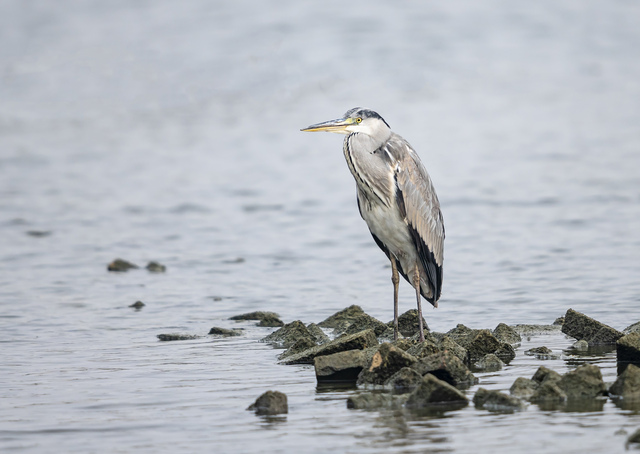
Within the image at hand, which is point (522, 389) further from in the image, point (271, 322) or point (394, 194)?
point (271, 322)

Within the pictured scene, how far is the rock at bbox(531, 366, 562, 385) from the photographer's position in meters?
5.66

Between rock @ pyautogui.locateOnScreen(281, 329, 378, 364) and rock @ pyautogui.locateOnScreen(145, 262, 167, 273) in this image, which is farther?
rock @ pyautogui.locateOnScreen(145, 262, 167, 273)

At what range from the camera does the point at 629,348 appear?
6.58m

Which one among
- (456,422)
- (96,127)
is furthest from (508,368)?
(96,127)

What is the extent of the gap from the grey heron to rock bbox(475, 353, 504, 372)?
1.00 m

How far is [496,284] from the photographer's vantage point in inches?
446

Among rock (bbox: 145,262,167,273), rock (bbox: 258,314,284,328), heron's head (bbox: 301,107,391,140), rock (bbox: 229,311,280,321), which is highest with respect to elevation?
heron's head (bbox: 301,107,391,140)

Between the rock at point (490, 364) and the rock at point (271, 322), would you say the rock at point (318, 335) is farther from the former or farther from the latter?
the rock at point (490, 364)

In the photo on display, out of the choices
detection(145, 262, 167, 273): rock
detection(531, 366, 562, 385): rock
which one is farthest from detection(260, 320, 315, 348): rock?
detection(145, 262, 167, 273): rock

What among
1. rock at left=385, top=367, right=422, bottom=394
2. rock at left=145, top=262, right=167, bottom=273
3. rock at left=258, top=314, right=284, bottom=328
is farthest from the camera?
rock at left=145, top=262, right=167, bottom=273

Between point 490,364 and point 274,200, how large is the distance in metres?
12.2

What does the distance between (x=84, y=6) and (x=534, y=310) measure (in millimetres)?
28895

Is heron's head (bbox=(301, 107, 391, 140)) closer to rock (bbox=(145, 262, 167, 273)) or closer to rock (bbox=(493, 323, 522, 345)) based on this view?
rock (bbox=(493, 323, 522, 345))

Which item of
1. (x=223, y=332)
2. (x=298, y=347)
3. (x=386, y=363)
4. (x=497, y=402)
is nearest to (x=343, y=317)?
(x=223, y=332)
